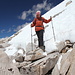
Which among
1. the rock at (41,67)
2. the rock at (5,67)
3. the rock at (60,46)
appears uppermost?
the rock at (60,46)

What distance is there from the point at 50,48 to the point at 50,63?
220 centimetres

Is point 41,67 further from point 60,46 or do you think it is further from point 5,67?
point 5,67

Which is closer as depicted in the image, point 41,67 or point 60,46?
point 41,67

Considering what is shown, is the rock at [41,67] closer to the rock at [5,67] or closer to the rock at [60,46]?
the rock at [60,46]

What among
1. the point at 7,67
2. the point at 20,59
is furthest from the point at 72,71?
the point at 20,59

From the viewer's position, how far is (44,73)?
708 centimetres

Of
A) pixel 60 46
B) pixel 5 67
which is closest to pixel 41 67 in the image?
pixel 60 46

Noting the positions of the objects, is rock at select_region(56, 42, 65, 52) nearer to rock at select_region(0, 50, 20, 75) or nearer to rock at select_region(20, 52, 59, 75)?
rock at select_region(20, 52, 59, 75)

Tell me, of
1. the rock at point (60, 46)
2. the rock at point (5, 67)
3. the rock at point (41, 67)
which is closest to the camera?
the rock at point (5, 67)

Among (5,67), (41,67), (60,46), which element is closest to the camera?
(5,67)

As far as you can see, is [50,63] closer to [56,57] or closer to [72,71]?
[56,57]

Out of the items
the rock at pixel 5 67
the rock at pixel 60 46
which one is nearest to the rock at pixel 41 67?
the rock at pixel 60 46

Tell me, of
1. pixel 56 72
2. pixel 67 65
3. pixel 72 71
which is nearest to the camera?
pixel 72 71

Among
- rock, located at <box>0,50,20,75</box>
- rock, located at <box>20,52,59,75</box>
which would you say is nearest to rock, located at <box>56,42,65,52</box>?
rock, located at <box>20,52,59,75</box>
